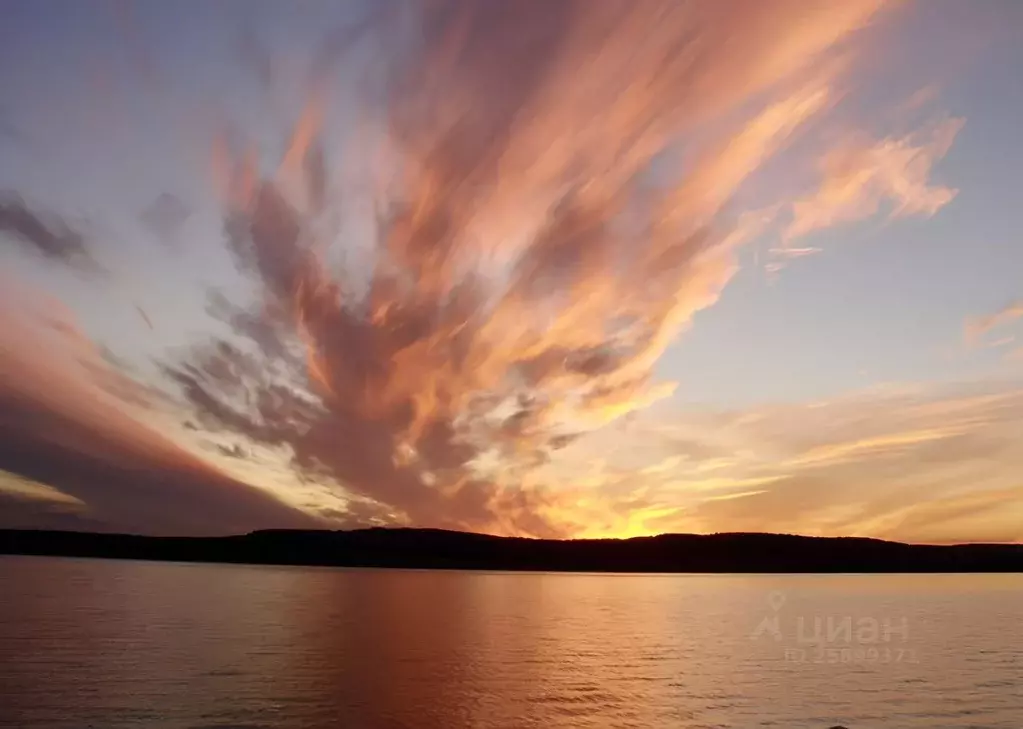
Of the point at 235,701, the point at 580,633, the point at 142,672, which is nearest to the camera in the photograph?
the point at 235,701

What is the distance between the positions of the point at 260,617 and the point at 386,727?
63.0 metres

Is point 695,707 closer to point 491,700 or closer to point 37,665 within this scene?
point 491,700

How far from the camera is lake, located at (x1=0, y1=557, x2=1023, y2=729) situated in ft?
139

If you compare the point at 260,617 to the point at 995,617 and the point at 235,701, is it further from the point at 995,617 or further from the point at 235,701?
the point at 995,617

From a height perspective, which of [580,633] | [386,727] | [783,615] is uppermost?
[783,615]

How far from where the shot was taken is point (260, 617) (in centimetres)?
9550

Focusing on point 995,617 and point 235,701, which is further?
point 995,617

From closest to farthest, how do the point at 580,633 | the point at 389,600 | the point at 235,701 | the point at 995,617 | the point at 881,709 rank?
the point at 235,701 < the point at 881,709 < the point at 580,633 < the point at 995,617 < the point at 389,600

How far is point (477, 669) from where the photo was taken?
60.0 metres

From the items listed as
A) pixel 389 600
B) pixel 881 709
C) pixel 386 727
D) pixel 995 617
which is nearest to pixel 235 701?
pixel 386 727

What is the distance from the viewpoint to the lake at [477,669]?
42312mm

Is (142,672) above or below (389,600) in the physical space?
below

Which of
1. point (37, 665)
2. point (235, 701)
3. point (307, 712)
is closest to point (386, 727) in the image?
point (307, 712)

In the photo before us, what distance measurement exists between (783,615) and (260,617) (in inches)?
3349
